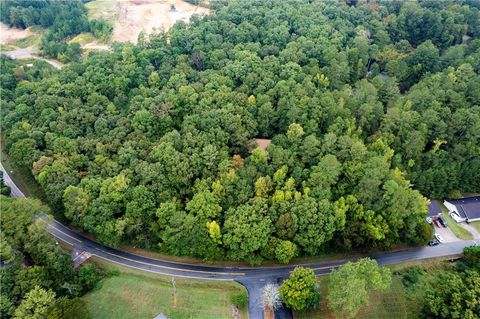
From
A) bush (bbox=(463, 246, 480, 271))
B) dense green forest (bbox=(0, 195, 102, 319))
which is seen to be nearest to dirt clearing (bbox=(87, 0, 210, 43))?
dense green forest (bbox=(0, 195, 102, 319))

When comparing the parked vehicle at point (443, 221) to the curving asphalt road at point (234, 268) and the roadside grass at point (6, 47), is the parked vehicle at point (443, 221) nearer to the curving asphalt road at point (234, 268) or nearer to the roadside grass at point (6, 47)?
the curving asphalt road at point (234, 268)

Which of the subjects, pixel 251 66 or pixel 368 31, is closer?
pixel 251 66

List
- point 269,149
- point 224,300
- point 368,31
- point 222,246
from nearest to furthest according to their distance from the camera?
1. point 224,300
2. point 222,246
3. point 269,149
4. point 368,31

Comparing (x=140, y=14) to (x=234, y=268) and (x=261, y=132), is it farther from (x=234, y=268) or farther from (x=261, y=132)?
(x=234, y=268)

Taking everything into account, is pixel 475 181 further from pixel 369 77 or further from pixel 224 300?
pixel 224 300

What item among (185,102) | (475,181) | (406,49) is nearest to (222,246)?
(185,102)
